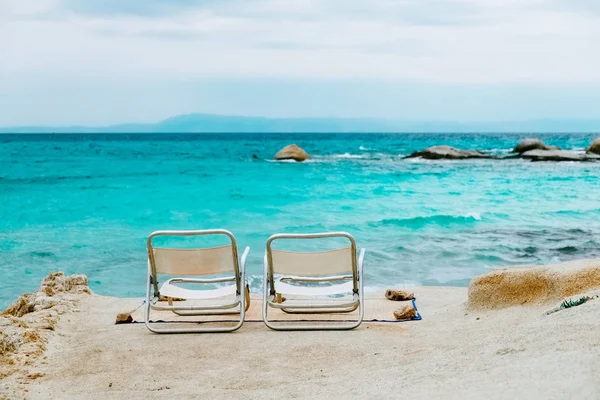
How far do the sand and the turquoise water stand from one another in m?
3.27

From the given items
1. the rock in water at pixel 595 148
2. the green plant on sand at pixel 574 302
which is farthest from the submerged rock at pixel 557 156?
the green plant on sand at pixel 574 302

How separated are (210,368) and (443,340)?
1693mm

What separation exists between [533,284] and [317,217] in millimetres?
9968

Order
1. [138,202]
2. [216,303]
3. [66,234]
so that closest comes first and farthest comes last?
[216,303] → [66,234] → [138,202]

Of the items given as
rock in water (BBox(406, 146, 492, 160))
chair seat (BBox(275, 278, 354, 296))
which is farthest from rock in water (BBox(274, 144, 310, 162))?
chair seat (BBox(275, 278, 354, 296))

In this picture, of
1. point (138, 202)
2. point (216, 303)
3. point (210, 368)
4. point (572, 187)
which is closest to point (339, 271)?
point (216, 303)

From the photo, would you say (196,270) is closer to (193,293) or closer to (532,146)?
(193,293)

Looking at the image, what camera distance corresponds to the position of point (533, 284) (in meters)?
5.20

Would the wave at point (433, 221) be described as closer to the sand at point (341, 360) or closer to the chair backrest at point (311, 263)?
the sand at point (341, 360)

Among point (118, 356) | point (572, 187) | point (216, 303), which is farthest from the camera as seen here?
point (572, 187)

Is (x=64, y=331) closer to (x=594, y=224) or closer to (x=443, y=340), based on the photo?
(x=443, y=340)

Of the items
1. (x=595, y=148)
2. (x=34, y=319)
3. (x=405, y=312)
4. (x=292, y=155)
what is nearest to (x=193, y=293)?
(x=34, y=319)

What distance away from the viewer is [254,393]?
11.6 ft

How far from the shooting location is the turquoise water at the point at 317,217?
9666 millimetres
